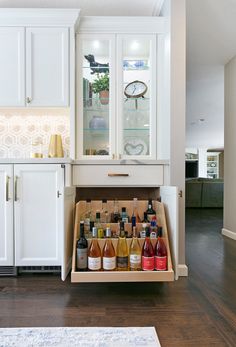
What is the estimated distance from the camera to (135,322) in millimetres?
1564

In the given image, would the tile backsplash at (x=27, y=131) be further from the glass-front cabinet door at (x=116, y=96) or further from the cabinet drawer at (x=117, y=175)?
the cabinet drawer at (x=117, y=175)

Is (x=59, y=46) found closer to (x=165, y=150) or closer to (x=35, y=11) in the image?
(x=35, y=11)

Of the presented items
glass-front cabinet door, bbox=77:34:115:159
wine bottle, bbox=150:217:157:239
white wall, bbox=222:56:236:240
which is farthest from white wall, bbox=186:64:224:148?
wine bottle, bbox=150:217:157:239

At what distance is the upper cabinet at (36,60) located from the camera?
238 centimetres

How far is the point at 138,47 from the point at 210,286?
2206mm

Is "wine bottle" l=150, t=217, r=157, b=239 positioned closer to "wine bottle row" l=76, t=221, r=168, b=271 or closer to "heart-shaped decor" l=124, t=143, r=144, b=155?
"wine bottle row" l=76, t=221, r=168, b=271

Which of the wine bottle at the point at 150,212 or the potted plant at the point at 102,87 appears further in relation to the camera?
the potted plant at the point at 102,87

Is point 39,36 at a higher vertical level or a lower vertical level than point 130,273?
higher

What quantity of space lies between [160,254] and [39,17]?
2274 mm

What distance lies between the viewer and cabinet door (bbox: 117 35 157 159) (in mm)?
2486

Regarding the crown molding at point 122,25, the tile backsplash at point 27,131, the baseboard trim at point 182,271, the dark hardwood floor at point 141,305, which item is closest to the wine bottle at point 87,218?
the dark hardwood floor at point 141,305

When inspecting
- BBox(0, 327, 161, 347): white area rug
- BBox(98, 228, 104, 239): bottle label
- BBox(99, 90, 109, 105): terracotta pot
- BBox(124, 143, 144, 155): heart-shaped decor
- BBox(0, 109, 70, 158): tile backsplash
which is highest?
BBox(99, 90, 109, 105): terracotta pot

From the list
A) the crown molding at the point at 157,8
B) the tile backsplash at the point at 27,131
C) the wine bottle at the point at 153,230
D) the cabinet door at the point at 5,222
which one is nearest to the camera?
the wine bottle at the point at 153,230

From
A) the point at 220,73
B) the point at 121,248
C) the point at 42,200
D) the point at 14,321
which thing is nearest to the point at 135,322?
the point at 121,248
